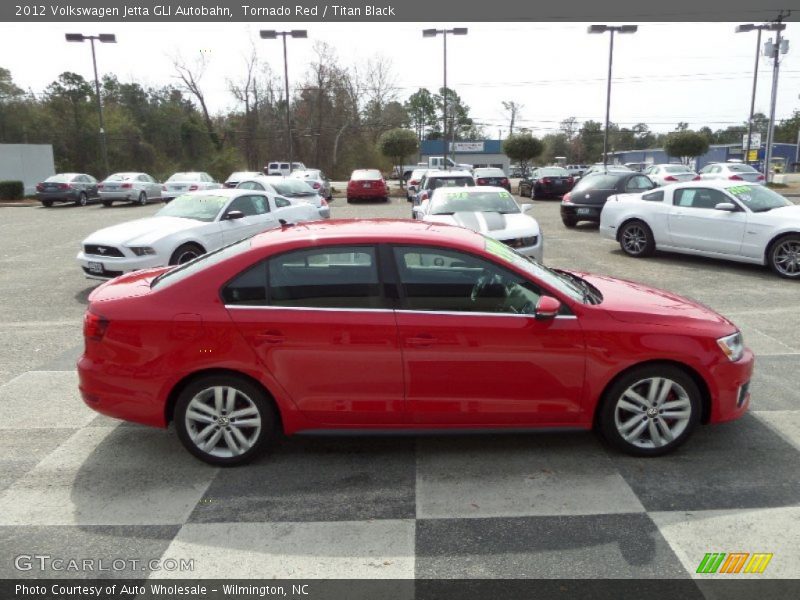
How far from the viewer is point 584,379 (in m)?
4.13

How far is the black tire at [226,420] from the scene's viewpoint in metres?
4.12

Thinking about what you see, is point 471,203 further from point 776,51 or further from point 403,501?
point 776,51

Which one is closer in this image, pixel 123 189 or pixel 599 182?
pixel 599 182

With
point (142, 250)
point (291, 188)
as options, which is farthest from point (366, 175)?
point (142, 250)

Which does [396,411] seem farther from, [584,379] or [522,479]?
[584,379]

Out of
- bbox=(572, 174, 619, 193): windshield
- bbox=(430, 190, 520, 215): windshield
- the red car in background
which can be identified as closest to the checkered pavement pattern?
bbox=(430, 190, 520, 215): windshield

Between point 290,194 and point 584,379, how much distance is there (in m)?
13.7

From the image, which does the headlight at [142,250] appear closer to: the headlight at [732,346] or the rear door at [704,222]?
the headlight at [732,346]

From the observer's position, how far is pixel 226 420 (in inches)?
164

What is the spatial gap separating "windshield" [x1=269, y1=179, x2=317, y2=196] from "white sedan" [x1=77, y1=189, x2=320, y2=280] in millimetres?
4532

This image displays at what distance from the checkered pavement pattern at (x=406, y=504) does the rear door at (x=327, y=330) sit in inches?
18.6

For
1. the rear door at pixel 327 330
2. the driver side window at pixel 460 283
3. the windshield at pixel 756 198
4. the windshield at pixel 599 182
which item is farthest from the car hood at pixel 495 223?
the windshield at pixel 599 182

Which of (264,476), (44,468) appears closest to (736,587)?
(264,476)

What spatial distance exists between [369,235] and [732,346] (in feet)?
8.31
